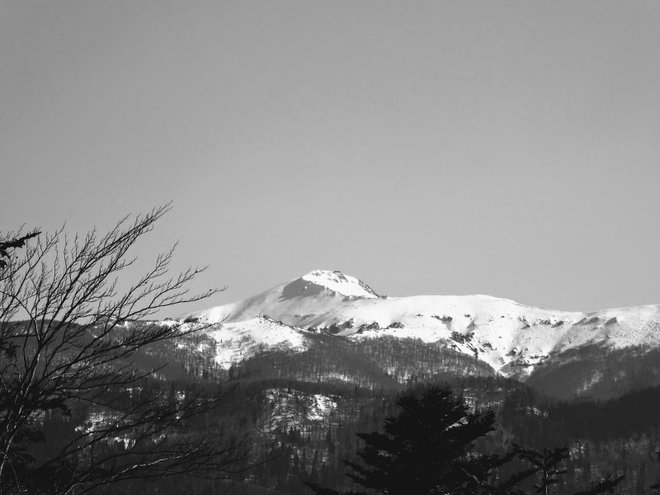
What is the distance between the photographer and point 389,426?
2680cm

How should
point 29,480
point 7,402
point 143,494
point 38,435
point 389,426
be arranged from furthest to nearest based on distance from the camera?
point 143,494 → point 389,426 → point 38,435 → point 29,480 → point 7,402

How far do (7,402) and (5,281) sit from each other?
79.9 inches

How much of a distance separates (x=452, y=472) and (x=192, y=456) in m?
14.7

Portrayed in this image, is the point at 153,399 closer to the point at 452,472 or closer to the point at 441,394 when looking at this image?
the point at 452,472

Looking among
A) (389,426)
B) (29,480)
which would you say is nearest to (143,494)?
(389,426)

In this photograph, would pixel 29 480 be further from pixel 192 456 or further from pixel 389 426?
pixel 389 426

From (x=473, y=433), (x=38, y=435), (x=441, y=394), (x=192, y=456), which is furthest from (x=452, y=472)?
(x=192, y=456)

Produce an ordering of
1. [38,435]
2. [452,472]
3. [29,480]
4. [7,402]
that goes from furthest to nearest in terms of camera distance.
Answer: [452,472] → [38,435] → [29,480] → [7,402]

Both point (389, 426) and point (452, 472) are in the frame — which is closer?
point (452, 472)

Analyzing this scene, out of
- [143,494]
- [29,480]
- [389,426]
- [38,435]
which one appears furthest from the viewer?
[143,494]

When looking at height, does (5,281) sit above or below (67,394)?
above

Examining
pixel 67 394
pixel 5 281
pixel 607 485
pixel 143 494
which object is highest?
pixel 5 281

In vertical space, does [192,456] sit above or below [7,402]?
below

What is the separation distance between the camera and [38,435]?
22047mm
